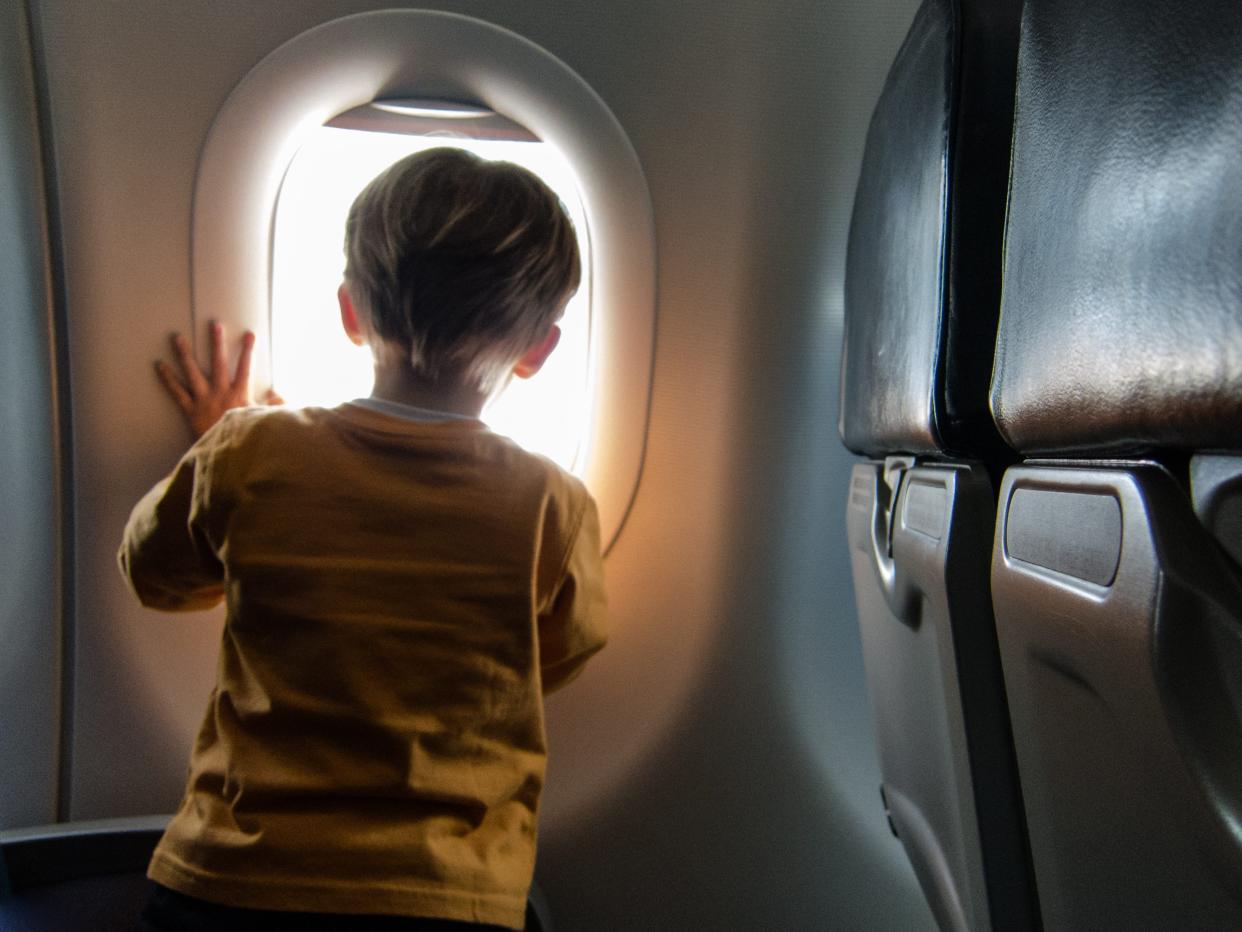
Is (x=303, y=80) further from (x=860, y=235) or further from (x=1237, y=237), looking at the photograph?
(x=1237, y=237)

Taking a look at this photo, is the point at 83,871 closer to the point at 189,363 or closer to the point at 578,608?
the point at 189,363

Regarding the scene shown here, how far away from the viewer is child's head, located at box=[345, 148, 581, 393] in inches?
44.4

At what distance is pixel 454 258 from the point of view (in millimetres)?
1126

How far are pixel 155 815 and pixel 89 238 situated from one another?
826 millimetres

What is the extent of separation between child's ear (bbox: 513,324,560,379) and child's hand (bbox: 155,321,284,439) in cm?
42

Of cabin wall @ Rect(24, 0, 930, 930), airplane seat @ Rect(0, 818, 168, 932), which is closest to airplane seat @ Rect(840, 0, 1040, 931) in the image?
cabin wall @ Rect(24, 0, 930, 930)

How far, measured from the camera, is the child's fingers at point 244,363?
4.75 ft

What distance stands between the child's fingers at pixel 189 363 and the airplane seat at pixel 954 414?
0.93 meters

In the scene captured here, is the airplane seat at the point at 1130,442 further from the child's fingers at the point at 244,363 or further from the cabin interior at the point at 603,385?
the child's fingers at the point at 244,363

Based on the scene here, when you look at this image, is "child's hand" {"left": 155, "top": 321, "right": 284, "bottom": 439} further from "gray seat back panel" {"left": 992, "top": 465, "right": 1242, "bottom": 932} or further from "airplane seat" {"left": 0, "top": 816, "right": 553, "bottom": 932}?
"gray seat back panel" {"left": 992, "top": 465, "right": 1242, "bottom": 932}

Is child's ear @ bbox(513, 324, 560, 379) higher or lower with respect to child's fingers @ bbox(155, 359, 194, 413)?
higher

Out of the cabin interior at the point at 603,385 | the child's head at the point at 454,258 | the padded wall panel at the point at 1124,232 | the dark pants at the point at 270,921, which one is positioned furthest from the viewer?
the cabin interior at the point at 603,385

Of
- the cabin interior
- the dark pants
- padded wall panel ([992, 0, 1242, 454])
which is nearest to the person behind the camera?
padded wall panel ([992, 0, 1242, 454])

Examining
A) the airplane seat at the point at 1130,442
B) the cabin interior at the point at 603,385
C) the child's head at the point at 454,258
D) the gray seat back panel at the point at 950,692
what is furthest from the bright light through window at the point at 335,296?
the airplane seat at the point at 1130,442
